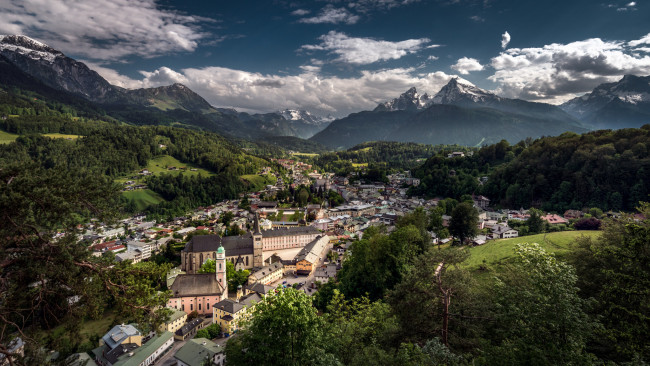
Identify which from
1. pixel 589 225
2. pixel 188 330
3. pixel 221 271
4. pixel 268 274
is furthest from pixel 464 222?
pixel 188 330

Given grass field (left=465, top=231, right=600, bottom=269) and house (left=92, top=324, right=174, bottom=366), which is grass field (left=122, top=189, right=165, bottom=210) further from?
grass field (left=465, top=231, right=600, bottom=269)

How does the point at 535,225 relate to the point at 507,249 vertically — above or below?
below

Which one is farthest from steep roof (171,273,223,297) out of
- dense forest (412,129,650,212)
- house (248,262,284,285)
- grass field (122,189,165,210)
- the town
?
grass field (122,189,165,210)

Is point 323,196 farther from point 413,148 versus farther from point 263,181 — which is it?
point 413,148

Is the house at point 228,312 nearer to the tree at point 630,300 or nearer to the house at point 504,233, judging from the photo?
the tree at point 630,300

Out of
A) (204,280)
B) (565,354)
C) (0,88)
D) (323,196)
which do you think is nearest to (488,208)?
(323,196)

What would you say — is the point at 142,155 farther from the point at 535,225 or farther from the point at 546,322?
the point at 546,322
